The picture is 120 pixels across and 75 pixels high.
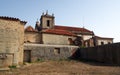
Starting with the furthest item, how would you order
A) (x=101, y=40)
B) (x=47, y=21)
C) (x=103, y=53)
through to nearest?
(x=47, y=21)
(x=101, y=40)
(x=103, y=53)

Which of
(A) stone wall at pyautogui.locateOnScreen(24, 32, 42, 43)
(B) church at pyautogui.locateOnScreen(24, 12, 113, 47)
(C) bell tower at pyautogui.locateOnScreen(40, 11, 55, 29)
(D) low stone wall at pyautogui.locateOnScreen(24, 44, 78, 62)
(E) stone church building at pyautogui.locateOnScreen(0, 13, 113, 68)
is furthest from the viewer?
(C) bell tower at pyautogui.locateOnScreen(40, 11, 55, 29)

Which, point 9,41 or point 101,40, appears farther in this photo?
point 101,40

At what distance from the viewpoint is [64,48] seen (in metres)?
26.9

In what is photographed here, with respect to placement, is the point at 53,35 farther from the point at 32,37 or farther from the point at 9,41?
the point at 9,41

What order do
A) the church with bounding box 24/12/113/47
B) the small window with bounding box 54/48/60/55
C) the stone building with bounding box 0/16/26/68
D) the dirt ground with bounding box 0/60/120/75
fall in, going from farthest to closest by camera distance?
the church with bounding box 24/12/113/47
the small window with bounding box 54/48/60/55
the stone building with bounding box 0/16/26/68
the dirt ground with bounding box 0/60/120/75

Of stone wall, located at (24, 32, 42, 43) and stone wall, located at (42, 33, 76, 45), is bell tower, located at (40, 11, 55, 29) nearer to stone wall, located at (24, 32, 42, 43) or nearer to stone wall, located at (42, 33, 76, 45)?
stone wall, located at (42, 33, 76, 45)

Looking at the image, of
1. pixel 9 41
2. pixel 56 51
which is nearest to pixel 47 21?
pixel 56 51

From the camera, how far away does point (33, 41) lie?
29.9 meters

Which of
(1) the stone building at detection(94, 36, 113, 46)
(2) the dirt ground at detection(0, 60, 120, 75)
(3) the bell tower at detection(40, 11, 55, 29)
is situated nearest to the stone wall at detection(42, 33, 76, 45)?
(1) the stone building at detection(94, 36, 113, 46)

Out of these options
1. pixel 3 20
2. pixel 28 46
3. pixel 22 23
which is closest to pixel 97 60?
pixel 28 46

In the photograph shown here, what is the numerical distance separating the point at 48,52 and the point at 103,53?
8.54 m

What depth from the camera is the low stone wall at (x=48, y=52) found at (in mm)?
23938

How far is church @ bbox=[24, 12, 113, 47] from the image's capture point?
30281 mm

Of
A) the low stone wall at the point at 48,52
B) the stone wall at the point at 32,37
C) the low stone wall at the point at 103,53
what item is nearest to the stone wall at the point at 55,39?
the stone wall at the point at 32,37
